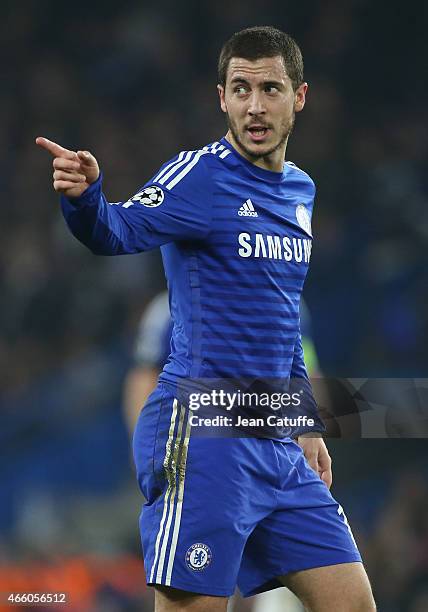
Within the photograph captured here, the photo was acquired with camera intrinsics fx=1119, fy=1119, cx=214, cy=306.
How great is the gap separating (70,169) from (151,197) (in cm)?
37

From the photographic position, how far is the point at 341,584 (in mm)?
3027

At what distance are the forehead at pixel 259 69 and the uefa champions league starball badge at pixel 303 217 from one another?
0.38 m

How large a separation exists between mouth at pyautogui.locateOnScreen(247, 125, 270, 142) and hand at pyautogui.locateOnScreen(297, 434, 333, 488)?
2.98ft

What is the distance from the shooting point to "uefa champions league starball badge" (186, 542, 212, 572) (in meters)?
2.88

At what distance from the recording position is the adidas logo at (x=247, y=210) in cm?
306

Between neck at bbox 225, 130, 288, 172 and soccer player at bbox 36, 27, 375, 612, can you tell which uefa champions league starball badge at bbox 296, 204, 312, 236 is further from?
neck at bbox 225, 130, 288, 172

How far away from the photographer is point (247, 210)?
10.1 feet

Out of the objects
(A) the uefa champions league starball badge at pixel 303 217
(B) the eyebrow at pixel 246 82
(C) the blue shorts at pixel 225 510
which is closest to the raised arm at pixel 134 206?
(B) the eyebrow at pixel 246 82

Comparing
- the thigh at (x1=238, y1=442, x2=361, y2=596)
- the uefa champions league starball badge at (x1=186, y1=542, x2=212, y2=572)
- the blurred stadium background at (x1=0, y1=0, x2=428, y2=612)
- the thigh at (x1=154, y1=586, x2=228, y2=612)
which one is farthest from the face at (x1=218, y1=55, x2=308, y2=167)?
the blurred stadium background at (x1=0, y1=0, x2=428, y2=612)

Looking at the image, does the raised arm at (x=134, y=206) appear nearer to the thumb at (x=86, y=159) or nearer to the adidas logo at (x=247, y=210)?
the thumb at (x=86, y=159)

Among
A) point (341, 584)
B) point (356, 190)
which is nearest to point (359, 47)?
point (356, 190)

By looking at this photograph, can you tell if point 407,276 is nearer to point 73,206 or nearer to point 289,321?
point 289,321
